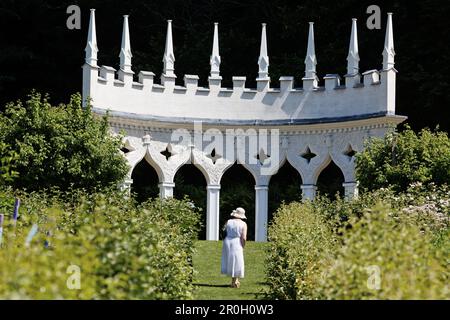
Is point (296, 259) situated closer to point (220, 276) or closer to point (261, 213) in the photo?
point (220, 276)

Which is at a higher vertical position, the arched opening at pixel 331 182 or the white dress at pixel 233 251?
the arched opening at pixel 331 182

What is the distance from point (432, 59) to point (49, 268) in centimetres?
3057

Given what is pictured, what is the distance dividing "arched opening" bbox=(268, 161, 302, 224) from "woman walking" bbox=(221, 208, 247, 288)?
51.3 feet

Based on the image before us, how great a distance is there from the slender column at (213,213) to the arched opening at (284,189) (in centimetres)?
290

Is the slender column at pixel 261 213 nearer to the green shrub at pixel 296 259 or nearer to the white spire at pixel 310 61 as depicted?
the white spire at pixel 310 61

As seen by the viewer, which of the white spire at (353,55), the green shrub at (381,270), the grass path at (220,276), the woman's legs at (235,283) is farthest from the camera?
the white spire at (353,55)

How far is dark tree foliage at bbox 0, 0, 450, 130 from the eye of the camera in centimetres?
3956

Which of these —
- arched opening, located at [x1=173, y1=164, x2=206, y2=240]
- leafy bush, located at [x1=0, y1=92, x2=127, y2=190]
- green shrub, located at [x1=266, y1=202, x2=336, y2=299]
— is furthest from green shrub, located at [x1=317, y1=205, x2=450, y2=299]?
arched opening, located at [x1=173, y1=164, x2=206, y2=240]

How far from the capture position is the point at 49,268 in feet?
35.6

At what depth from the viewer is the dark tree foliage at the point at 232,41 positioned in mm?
39562

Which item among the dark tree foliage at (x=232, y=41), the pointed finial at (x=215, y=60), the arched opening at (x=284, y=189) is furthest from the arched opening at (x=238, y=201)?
the pointed finial at (x=215, y=60)

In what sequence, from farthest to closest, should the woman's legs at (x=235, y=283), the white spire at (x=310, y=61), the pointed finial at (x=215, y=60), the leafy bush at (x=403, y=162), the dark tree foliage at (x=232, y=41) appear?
the dark tree foliage at (x=232, y=41), the pointed finial at (x=215, y=60), the white spire at (x=310, y=61), the leafy bush at (x=403, y=162), the woman's legs at (x=235, y=283)

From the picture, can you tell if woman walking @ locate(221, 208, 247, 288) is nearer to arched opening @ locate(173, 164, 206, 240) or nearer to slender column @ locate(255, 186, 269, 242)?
slender column @ locate(255, 186, 269, 242)
